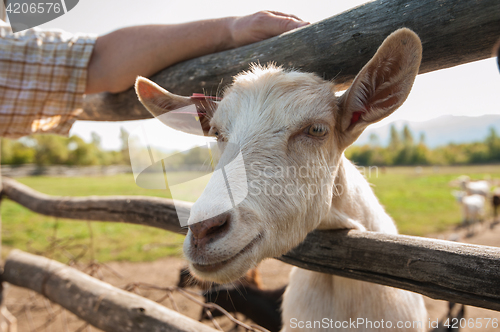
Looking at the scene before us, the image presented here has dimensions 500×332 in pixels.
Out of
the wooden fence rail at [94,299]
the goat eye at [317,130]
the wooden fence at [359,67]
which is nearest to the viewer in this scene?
the wooden fence at [359,67]

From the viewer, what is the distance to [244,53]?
181cm

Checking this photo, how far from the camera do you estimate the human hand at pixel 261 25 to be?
1750 millimetres

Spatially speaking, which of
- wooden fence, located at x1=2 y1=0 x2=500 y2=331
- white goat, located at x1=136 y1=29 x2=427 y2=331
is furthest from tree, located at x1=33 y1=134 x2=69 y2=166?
white goat, located at x1=136 y1=29 x2=427 y2=331

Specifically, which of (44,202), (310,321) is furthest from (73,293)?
(310,321)

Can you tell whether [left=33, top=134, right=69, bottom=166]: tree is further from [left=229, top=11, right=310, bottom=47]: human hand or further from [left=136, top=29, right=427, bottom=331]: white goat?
[left=136, top=29, right=427, bottom=331]: white goat

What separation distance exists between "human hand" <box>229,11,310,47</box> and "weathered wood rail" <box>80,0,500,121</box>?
83mm

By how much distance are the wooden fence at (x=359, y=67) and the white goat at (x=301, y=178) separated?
0.14 m

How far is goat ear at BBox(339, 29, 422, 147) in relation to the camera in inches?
46.8

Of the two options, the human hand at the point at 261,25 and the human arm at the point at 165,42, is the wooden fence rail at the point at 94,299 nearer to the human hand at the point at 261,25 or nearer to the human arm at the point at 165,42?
the human arm at the point at 165,42

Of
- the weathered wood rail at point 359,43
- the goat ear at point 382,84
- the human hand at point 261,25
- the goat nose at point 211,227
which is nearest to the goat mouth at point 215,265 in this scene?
the goat nose at point 211,227

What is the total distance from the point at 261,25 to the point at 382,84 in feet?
2.72

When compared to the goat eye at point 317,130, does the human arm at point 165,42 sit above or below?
above

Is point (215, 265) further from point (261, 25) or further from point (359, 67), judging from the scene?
point (261, 25)

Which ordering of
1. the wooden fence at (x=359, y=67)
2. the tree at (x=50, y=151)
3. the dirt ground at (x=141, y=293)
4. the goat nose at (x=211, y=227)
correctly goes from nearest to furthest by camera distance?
the goat nose at (x=211, y=227) → the wooden fence at (x=359, y=67) → the dirt ground at (x=141, y=293) → the tree at (x=50, y=151)
